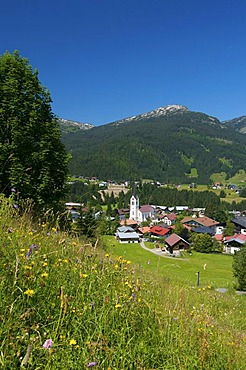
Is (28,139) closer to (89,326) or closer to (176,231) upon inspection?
(89,326)

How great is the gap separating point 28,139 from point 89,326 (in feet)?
36.0

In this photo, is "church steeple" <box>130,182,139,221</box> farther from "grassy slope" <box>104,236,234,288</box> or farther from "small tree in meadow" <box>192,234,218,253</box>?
"grassy slope" <box>104,236,234,288</box>

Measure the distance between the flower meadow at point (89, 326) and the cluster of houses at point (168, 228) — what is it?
4716 centimetres

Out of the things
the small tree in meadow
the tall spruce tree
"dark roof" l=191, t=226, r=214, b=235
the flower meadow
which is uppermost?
the tall spruce tree

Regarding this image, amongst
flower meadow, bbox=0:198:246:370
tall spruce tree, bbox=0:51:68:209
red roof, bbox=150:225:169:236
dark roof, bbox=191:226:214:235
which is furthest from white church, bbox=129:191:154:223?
flower meadow, bbox=0:198:246:370

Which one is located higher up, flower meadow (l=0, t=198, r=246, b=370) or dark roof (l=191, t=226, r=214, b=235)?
flower meadow (l=0, t=198, r=246, b=370)

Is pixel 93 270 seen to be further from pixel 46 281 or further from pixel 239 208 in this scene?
pixel 239 208

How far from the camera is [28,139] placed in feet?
41.0

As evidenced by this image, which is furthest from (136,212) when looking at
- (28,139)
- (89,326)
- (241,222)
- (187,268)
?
(89,326)

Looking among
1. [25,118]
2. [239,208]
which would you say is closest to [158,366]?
[25,118]

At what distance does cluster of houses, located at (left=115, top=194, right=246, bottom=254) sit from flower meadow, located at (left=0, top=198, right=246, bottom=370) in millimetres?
47165

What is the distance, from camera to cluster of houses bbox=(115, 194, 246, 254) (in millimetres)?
79594

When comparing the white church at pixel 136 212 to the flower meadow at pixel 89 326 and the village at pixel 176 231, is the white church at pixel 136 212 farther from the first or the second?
the flower meadow at pixel 89 326

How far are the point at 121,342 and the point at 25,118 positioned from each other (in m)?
11.8
